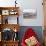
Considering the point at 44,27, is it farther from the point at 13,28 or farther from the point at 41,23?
the point at 13,28

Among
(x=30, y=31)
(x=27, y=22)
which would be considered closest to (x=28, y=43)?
(x=30, y=31)

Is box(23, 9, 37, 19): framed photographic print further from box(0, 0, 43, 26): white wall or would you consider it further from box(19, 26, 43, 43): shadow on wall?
box(19, 26, 43, 43): shadow on wall

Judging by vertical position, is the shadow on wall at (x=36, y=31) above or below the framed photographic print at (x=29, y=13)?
below

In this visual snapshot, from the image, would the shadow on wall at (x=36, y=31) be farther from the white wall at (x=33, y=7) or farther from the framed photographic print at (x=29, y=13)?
the framed photographic print at (x=29, y=13)

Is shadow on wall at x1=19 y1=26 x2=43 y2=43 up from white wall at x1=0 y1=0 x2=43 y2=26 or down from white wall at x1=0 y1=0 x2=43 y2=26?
down

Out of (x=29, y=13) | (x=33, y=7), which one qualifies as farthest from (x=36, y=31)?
(x=33, y=7)

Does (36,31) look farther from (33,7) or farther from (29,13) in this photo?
(33,7)

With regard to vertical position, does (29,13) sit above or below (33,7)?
below

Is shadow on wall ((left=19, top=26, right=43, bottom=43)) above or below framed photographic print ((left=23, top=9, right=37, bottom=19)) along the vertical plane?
below

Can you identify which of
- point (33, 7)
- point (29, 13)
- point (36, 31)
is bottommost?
point (36, 31)

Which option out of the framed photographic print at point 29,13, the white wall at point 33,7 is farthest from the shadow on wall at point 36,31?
the framed photographic print at point 29,13

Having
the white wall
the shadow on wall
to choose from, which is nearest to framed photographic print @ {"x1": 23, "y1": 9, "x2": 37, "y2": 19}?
the white wall

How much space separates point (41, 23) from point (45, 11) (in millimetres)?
339

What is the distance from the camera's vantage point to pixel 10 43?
12.9ft
